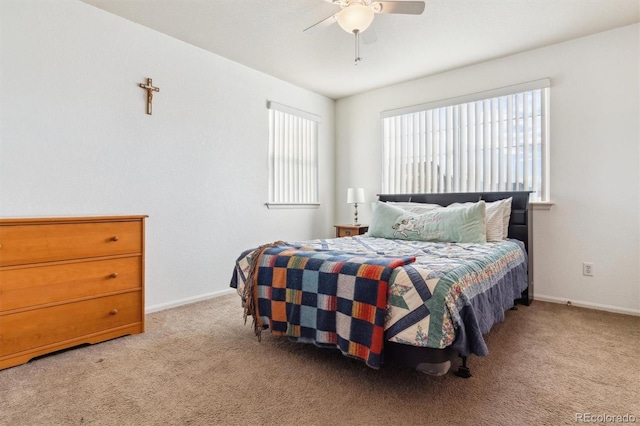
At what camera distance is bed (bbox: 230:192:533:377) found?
156 cm

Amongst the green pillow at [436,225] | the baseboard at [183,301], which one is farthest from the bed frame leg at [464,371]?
the baseboard at [183,301]

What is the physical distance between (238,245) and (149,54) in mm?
1982

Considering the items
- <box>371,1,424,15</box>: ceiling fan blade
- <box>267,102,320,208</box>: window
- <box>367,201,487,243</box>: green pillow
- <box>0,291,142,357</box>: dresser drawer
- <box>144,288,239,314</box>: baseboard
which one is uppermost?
<box>371,1,424,15</box>: ceiling fan blade

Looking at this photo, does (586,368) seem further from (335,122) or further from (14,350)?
(335,122)

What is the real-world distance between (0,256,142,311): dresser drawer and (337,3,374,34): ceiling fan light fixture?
217 cm

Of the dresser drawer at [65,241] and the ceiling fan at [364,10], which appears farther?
the ceiling fan at [364,10]

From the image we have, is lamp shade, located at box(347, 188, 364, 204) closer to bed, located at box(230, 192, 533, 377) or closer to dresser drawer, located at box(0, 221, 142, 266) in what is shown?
bed, located at box(230, 192, 533, 377)

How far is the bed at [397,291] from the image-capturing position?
1557mm

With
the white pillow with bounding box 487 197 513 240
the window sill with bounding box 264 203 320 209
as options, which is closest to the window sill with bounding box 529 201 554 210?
the white pillow with bounding box 487 197 513 240

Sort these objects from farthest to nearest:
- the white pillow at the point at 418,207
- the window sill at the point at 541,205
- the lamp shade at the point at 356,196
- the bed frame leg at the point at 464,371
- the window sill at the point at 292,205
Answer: the lamp shade at the point at 356,196
the window sill at the point at 292,205
the white pillow at the point at 418,207
the window sill at the point at 541,205
the bed frame leg at the point at 464,371

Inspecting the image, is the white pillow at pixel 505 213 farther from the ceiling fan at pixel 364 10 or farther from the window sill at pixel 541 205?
the ceiling fan at pixel 364 10

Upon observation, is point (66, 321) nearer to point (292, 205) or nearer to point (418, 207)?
point (292, 205)

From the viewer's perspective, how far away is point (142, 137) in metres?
2.97
